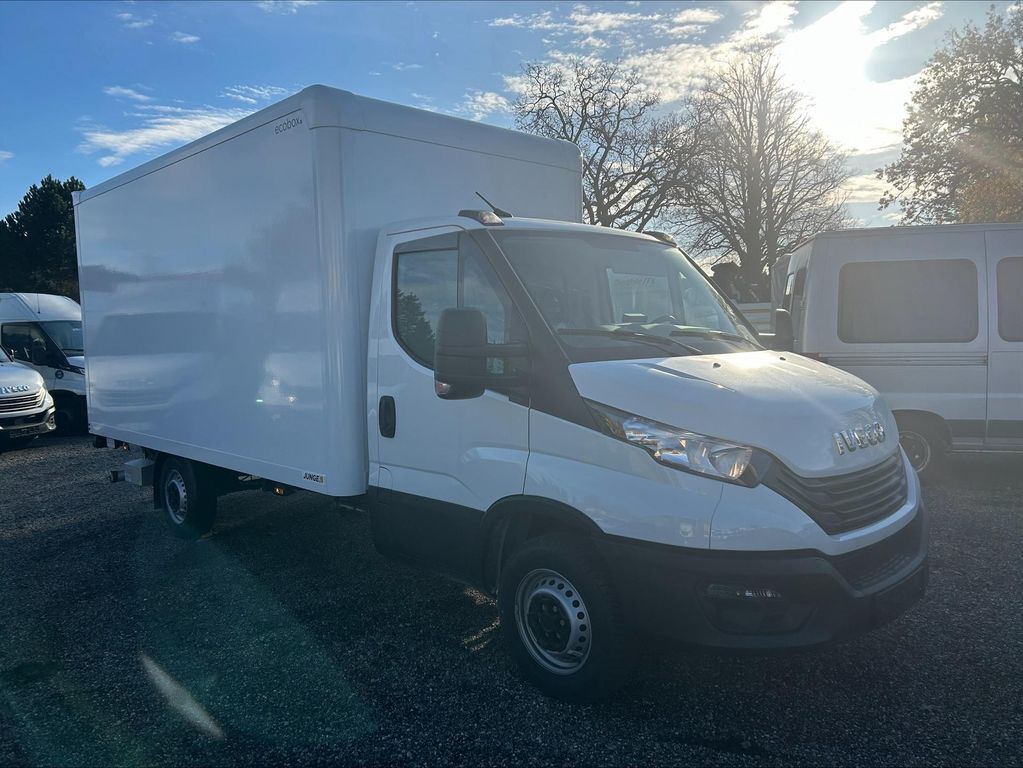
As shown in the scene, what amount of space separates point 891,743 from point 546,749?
4.75ft

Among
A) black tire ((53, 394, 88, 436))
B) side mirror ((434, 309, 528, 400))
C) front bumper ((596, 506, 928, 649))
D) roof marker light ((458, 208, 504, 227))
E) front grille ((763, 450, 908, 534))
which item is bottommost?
black tire ((53, 394, 88, 436))

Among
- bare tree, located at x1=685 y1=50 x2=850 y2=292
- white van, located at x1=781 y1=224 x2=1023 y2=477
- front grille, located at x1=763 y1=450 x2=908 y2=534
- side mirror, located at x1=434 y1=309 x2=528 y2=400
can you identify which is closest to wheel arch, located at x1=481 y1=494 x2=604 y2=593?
side mirror, located at x1=434 y1=309 x2=528 y2=400

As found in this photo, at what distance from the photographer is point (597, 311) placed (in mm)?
3971

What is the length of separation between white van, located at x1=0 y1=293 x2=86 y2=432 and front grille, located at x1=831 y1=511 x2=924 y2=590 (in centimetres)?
1399

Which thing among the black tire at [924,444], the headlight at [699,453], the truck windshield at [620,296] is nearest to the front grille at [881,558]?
the headlight at [699,453]

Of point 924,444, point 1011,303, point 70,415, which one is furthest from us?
point 70,415

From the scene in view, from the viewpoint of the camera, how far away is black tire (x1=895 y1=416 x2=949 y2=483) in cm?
752

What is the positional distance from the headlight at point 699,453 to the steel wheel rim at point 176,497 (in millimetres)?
4744

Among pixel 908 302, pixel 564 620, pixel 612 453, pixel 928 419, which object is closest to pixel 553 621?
pixel 564 620

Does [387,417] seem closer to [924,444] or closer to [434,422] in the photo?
[434,422]

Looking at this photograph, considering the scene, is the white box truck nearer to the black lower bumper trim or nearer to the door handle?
the door handle

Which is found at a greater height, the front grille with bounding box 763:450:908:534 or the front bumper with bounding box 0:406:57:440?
the front grille with bounding box 763:450:908:534

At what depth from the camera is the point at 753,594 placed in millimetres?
3006

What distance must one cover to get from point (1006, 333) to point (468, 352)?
20.5ft
